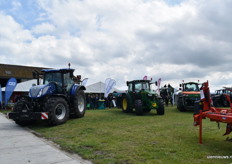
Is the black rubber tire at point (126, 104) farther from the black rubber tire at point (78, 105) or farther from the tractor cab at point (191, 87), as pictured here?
the tractor cab at point (191, 87)

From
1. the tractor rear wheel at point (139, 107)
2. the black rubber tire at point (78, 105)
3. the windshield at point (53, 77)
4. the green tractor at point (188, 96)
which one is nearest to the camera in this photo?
the windshield at point (53, 77)

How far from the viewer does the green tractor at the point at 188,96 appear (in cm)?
1270

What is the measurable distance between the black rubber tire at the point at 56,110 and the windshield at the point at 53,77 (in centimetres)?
131

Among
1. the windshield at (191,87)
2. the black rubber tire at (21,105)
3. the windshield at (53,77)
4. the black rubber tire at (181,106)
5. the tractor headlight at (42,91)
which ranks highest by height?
the windshield at (53,77)

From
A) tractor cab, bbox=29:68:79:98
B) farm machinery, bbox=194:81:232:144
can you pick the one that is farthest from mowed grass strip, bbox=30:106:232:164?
tractor cab, bbox=29:68:79:98

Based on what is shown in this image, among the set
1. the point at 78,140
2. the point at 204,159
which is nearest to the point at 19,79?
the point at 78,140

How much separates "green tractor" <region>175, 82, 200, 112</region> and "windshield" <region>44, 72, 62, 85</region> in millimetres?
7585

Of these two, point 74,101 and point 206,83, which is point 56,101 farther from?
point 206,83

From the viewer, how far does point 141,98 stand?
1178 cm

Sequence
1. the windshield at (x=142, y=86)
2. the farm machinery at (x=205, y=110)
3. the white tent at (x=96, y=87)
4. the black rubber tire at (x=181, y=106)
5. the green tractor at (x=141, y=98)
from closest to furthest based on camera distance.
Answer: the farm machinery at (x=205, y=110)
the green tractor at (x=141, y=98)
the windshield at (x=142, y=86)
the black rubber tire at (x=181, y=106)
the white tent at (x=96, y=87)

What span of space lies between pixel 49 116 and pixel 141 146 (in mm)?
4110

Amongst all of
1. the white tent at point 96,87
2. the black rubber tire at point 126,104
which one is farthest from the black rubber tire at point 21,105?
the white tent at point 96,87

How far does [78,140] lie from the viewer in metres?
5.59

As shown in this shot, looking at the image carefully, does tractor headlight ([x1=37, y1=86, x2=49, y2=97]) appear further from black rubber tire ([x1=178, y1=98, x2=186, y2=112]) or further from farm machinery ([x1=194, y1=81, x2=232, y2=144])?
black rubber tire ([x1=178, y1=98, x2=186, y2=112])
